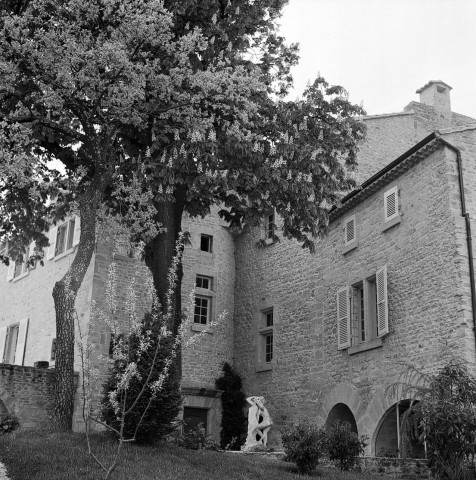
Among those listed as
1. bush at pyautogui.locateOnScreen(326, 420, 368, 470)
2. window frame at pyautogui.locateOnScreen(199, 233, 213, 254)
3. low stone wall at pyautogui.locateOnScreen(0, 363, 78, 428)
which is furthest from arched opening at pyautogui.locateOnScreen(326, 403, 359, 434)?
window frame at pyautogui.locateOnScreen(199, 233, 213, 254)

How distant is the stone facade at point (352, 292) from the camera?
14.8 metres

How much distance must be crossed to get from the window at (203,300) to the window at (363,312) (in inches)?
213

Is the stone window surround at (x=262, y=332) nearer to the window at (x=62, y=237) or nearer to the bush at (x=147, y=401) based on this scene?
the window at (x=62, y=237)

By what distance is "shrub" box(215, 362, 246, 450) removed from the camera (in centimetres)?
2038

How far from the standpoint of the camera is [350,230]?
59.9ft

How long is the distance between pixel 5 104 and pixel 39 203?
2.52m

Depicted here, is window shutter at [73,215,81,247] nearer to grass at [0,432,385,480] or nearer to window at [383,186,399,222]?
window at [383,186,399,222]

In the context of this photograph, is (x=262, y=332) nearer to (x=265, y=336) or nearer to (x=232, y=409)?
Result: (x=265, y=336)

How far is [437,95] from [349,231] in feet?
24.3

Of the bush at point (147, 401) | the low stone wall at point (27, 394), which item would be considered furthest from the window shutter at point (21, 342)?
the bush at point (147, 401)

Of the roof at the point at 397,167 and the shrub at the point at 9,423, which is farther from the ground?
the roof at the point at 397,167

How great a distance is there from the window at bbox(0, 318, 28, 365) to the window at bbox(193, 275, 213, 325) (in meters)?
5.70

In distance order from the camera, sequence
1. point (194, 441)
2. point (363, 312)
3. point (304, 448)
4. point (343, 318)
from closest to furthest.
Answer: point (304, 448), point (194, 441), point (363, 312), point (343, 318)

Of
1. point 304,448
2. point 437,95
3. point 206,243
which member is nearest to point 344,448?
point 304,448
